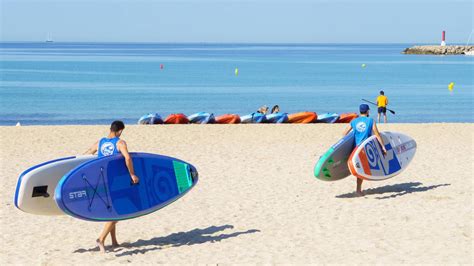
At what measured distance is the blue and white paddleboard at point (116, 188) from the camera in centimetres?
906

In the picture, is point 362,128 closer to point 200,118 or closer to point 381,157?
point 381,157

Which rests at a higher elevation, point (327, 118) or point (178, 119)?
point (178, 119)

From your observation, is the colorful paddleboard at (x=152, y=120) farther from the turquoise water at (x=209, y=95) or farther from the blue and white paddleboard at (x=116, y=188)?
the blue and white paddleboard at (x=116, y=188)

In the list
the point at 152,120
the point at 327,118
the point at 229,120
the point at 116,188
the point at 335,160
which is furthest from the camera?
the point at 152,120

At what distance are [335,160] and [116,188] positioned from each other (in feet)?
14.9

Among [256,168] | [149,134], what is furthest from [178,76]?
[256,168]

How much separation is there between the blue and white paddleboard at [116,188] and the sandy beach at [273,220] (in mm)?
477

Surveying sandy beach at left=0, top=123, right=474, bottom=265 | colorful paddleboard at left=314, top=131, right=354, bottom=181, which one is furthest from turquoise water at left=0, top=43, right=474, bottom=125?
colorful paddleboard at left=314, top=131, right=354, bottom=181

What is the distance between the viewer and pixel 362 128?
41.6ft

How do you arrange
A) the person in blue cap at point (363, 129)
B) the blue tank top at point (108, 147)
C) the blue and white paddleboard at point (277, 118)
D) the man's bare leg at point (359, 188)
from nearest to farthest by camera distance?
the blue tank top at point (108, 147)
the person in blue cap at point (363, 129)
the man's bare leg at point (359, 188)
the blue and white paddleboard at point (277, 118)

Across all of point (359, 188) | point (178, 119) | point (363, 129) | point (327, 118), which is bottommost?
point (359, 188)

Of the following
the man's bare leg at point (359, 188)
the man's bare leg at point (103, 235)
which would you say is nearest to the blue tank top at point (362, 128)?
the man's bare leg at point (359, 188)

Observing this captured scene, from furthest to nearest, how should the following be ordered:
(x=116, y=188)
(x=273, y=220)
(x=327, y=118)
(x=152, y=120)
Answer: (x=152, y=120)
(x=327, y=118)
(x=273, y=220)
(x=116, y=188)

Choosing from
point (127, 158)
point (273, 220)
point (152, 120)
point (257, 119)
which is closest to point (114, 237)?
point (127, 158)
